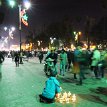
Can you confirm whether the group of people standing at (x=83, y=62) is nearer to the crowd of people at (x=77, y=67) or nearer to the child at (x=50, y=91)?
the crowd of people at (x=77, y=67)

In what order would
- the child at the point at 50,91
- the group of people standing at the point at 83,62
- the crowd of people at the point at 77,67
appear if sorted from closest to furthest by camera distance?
the child at the point at 50,91 → the crowd of people at the point at 77,67 → the group of people standing at the point at 83,62

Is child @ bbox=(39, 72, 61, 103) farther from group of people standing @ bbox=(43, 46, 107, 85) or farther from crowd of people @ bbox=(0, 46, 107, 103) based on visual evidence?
group of people standing @ bbox=(43, 46, 107, 85)

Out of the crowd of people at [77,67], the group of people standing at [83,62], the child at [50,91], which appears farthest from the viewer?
the group of people standing at [83,62]

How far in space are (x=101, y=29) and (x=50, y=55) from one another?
63.2 metres

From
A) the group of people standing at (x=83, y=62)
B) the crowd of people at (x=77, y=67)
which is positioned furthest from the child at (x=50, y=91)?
the group of people standing at (x=83, y=62)

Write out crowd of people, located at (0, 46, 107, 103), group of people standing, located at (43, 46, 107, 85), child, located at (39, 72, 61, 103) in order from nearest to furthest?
child, located at (39, 72, 61, 103) < crowd of people, located at (0, 46, 107, 103) < group of people standing, located at (43, 46, 107, 85)

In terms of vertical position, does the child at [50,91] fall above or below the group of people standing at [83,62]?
below

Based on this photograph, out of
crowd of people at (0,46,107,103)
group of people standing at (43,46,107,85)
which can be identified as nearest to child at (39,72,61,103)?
crowd of people at (0,46,107,103)

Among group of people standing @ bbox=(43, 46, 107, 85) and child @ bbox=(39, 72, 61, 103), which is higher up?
group of people standing @ bbox=(43, 46, 107, 85)

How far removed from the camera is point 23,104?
11914mm

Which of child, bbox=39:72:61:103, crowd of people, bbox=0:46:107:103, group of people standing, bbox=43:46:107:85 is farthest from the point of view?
group of people standing, bbox=43:46:107:85

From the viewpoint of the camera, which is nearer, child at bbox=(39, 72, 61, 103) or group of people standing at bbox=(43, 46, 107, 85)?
child at bbox=(39, 72, 61, 103)

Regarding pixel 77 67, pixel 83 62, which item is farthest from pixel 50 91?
pixel 77 67

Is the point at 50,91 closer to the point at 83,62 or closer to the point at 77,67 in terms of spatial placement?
the point at 83,62
